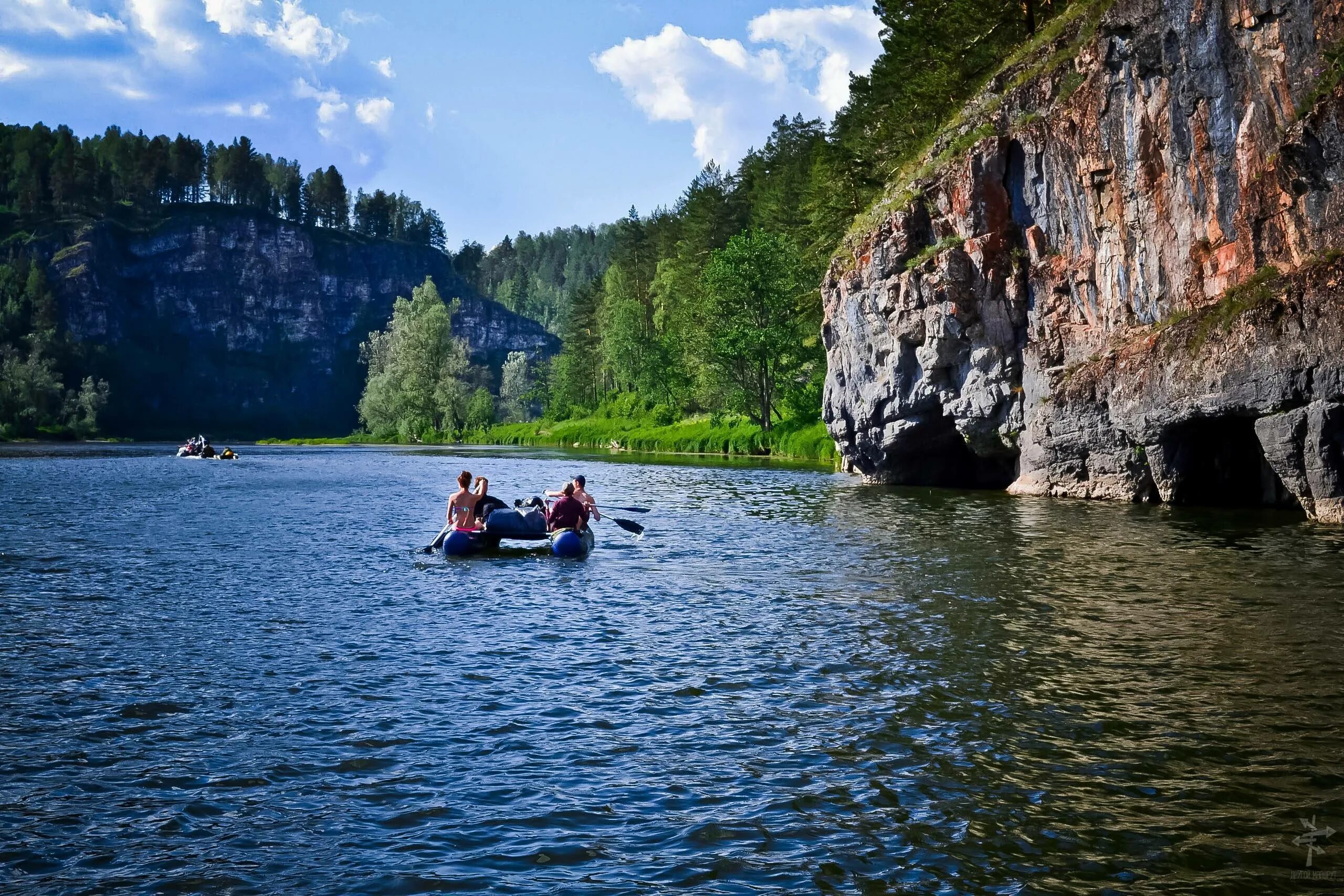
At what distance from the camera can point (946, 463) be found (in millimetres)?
44094

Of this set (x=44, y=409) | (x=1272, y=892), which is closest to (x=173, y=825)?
(x=1272, y=892)

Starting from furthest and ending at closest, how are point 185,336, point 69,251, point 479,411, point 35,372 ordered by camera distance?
point 185,336
point 69,251
point 35,372
point 479,411

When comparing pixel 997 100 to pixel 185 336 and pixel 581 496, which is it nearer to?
pixel 581 496

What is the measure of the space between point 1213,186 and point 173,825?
100 feet

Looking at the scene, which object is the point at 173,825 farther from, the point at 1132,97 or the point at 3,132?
the point at 3,132

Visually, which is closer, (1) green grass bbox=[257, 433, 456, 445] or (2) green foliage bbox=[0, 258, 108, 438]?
(1) green grass bbox=[257, 433, 456, 445]

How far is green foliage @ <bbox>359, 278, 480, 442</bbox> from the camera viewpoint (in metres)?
112

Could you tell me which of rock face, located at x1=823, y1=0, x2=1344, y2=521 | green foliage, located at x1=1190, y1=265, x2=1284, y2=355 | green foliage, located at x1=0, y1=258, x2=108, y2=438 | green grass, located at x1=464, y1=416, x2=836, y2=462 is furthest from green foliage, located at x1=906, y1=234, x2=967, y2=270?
green foliage, located at x1=0, y1=258, x2=108, y2=438

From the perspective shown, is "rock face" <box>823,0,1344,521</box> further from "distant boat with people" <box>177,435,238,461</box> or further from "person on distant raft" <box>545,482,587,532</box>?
"distant boat with people" <box>177,435,238,461</box>

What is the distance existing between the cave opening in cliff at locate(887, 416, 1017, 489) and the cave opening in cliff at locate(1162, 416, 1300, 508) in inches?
352

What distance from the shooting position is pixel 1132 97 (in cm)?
3150

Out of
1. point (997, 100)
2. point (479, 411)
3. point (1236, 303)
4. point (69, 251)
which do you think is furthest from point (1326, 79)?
point (69, 251)

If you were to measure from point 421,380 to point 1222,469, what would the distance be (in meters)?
93.2

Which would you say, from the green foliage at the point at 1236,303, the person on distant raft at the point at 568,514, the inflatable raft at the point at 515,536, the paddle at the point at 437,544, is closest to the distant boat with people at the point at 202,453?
the paddle at the point at 437,544
